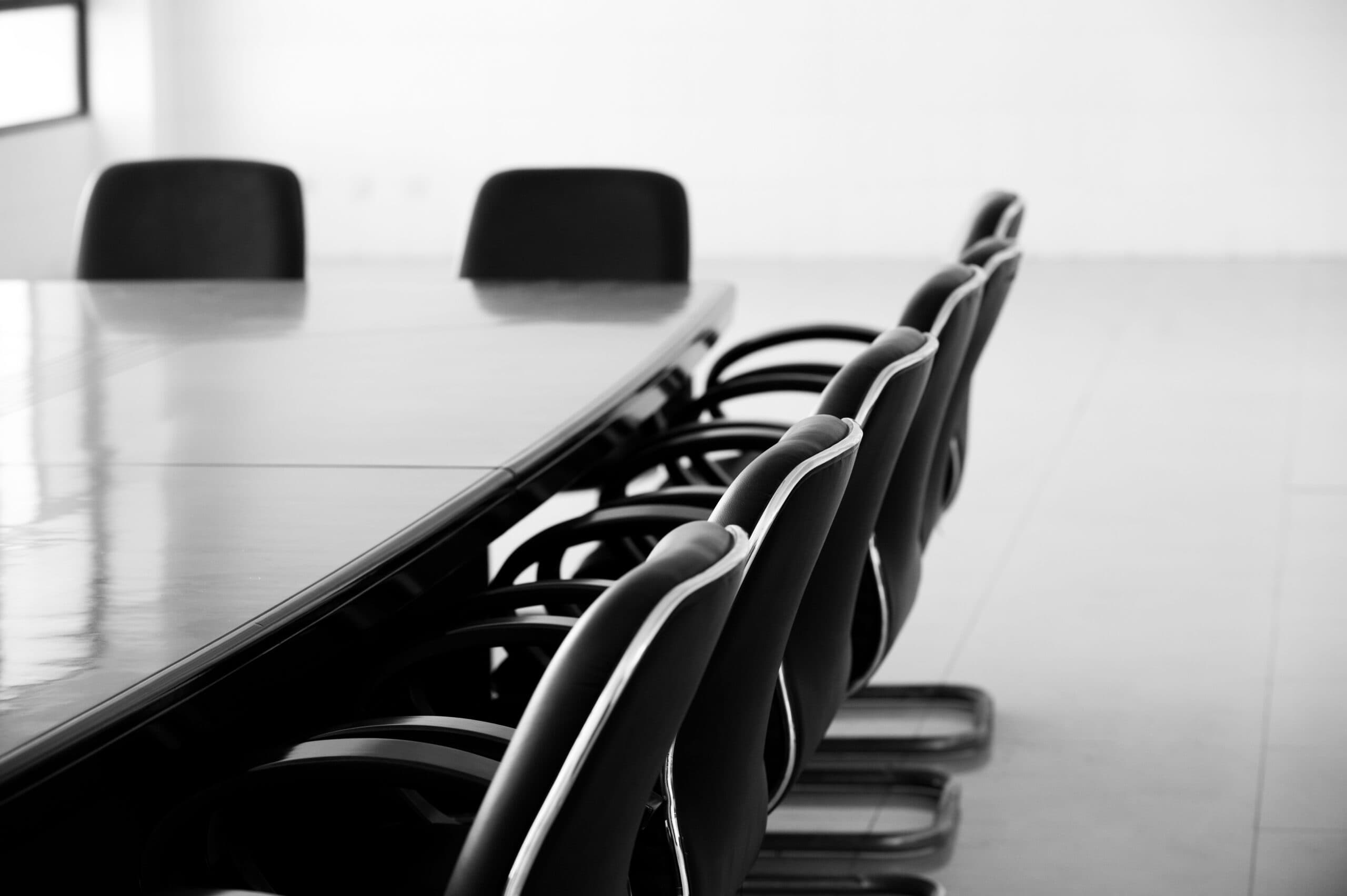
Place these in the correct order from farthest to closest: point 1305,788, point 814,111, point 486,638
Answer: point 814,111 < point 1305,788 < point 486,638

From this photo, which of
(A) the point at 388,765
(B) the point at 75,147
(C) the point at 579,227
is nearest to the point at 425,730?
(A) the point at 388,765

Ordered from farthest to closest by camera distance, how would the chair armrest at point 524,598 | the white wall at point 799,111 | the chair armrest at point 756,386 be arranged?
1. the white wall at point 799,111
2. the chair armrest at point 756,386
3. the chair armrest at point 524,598

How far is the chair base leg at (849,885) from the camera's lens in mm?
2383

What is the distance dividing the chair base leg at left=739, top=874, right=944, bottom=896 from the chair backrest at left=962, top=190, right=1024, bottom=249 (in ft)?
3.57

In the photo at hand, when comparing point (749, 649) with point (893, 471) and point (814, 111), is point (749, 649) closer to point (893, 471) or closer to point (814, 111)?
point (893, 471)

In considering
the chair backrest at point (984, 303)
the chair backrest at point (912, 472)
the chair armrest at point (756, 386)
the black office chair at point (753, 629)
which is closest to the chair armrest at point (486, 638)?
the black office chair at point (753, 629)

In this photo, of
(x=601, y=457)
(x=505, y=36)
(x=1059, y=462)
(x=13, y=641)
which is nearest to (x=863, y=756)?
(x=601, y=457)

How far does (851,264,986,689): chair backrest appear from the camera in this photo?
80.0 inches

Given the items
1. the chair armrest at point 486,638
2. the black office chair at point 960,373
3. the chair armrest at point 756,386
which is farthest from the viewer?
the chair armrest at point 756,386

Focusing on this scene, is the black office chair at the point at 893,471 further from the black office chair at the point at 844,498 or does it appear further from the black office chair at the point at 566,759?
the black office chair at the point at 566,759

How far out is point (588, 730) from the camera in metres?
0.99

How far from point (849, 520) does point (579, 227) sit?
6.50ft

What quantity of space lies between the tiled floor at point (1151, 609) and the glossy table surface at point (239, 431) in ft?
3.01

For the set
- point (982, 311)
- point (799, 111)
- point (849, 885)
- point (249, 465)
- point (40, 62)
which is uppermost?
point (40, 62)
